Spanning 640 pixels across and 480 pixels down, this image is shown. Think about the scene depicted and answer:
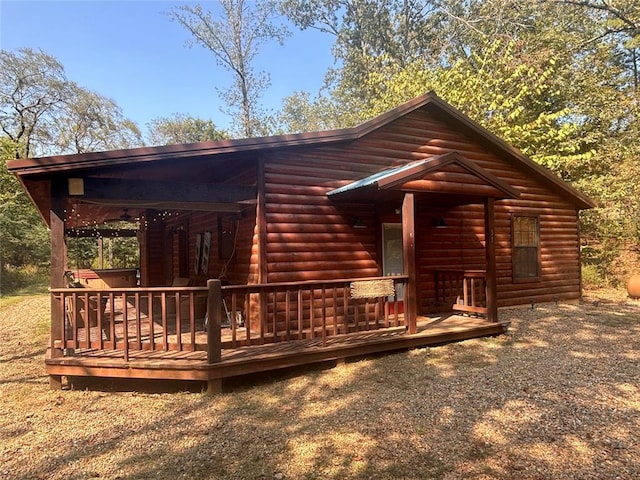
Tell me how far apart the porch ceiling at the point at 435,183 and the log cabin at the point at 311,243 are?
0.9 inches

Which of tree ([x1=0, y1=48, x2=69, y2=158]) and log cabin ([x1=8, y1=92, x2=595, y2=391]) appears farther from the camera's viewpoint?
tree ([x1=0, y1=48, x2=69, y2=158])

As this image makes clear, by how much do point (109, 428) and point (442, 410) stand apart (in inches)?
134

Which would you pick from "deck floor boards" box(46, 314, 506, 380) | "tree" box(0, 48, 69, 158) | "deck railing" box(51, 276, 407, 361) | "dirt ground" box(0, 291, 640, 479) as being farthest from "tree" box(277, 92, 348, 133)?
"dirt ground" box(0, 291, 640, 479)

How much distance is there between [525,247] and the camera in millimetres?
10211

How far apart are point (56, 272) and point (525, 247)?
32.6 feet

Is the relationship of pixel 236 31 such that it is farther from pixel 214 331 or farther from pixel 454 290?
pixel 214 331

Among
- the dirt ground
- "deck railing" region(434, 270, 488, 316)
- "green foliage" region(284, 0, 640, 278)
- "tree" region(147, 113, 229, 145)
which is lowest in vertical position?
the dirt ground

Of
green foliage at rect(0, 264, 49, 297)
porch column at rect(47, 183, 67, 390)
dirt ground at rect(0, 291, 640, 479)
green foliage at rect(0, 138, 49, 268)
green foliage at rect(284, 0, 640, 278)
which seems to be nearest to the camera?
dirt ground at rect(0, 291, 640, 479)

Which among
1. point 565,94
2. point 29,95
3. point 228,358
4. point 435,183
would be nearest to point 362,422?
point 228,358

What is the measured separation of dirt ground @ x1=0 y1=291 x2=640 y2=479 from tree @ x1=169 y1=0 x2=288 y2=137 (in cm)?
2140

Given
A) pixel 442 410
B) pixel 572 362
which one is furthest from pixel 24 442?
pixel 572 362

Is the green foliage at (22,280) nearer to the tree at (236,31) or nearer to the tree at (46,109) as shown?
the tree at (46,109)

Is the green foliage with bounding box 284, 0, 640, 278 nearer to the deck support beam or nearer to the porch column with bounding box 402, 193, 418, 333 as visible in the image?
the porch column with bounding box 402, 193, 418, 333

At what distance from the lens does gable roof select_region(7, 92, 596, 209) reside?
504cm
